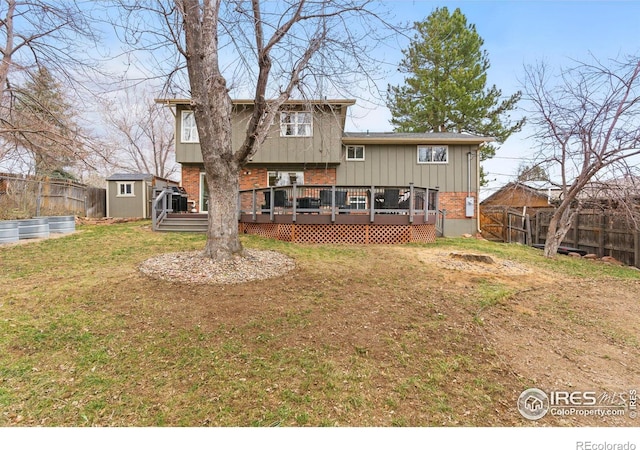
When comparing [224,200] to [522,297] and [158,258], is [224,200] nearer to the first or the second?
[158,258]

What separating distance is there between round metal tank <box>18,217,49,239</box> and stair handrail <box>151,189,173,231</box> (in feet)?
8.81

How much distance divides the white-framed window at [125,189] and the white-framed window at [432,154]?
13966 mm

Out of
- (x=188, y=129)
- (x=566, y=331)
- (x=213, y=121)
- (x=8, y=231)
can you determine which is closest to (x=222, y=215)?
(x=213, y=121)

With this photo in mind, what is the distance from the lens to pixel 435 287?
15.6 ft

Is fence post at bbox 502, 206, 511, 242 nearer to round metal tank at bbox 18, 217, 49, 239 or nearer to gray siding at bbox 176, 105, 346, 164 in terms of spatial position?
gray siding at bbox 176, 105, 346, 164

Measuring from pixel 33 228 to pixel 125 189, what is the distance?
7126 mm

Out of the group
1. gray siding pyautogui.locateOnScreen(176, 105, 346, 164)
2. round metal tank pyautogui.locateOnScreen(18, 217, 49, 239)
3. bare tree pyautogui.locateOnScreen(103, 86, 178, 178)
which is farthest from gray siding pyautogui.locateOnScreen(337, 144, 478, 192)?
bare tree pyautogui.locateOnScreen(103, 86, 178, 178)

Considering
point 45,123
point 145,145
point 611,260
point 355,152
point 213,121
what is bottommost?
point 611,260

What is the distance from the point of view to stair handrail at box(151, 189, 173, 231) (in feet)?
32.2

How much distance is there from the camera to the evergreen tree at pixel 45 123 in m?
7.43

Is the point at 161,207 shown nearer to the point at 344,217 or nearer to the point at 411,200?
the point at 344,217

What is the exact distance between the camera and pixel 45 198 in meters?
11.5
